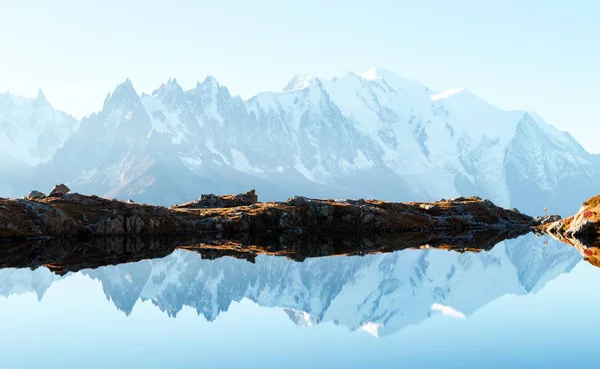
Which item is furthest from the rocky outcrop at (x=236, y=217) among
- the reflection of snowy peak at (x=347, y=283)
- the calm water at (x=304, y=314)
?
the calm water at (x=304, y=314)

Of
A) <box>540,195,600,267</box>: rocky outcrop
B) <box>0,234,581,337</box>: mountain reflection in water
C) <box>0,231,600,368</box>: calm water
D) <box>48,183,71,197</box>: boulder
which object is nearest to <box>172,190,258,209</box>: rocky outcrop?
<box>48,183,71,197</box>: boulder

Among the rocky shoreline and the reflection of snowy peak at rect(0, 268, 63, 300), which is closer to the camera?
the reflection of snowy peak at rect(0, 268, 63, 300)

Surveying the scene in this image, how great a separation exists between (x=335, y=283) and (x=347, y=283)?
54.5 inches

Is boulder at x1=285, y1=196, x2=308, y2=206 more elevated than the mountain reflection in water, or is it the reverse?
boulder at x1=285, y1=196, x2=308, y2=206

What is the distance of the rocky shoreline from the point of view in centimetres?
12469

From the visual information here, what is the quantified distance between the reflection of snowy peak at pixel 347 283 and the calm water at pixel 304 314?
233 millimetres

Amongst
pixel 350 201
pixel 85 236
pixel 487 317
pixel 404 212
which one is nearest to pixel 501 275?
pixel 487 317

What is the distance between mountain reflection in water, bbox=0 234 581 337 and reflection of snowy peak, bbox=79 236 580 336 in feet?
0.36

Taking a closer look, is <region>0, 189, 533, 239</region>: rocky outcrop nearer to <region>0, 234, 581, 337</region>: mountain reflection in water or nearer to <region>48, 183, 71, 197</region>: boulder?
<region>48, 183, 71, 197</region>: boulder

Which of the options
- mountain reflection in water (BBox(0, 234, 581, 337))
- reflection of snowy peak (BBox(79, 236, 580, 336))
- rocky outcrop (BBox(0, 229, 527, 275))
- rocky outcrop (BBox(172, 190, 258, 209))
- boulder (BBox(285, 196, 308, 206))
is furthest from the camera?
rocky outcrop (BBox(172, 190, 258, 209))

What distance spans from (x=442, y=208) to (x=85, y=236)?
97171mm

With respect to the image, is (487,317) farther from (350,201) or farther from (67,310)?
(350,201)

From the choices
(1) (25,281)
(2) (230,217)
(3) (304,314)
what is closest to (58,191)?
(2) (230,217)

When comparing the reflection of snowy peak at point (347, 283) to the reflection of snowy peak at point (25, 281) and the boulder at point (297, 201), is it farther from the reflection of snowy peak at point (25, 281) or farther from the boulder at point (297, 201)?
the boulder at point (297, 201)
